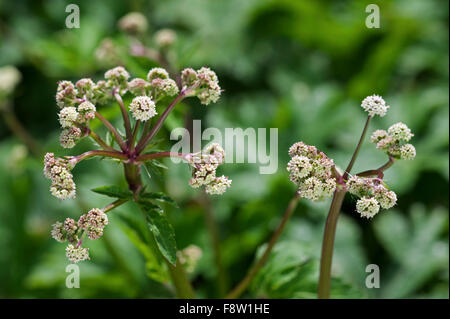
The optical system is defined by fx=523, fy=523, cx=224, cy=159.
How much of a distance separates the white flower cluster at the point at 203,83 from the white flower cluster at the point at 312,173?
369 mm

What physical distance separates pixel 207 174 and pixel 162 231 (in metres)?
0.24

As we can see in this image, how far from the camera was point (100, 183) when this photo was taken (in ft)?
11.5

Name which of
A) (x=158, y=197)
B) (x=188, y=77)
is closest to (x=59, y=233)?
(x=158, y=197)

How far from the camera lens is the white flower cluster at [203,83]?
5.68ft

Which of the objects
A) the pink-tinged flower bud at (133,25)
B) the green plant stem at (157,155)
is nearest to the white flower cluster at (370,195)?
the green plant stem at (157,155)

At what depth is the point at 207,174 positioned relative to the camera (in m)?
1.56

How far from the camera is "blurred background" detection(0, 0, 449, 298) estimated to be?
2.92m

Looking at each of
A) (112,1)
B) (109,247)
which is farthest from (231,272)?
(112,1)

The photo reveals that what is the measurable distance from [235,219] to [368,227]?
36.9 inches

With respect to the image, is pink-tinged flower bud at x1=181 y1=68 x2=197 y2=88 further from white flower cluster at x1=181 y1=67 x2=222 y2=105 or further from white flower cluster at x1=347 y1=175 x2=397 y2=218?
white flower cluster at x1=347 y1=175 x2=397 y2=218

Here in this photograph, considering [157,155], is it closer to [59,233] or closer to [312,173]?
[59,233]

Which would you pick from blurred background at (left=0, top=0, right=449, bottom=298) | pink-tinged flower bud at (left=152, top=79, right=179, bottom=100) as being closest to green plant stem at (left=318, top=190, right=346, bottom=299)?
blurred background at (left=0, top=0, right=449, bottom=298)

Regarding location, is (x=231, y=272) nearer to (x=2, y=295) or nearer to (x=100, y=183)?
(x=100, y=183)

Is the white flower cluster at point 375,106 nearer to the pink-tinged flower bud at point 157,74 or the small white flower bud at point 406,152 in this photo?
the small white flower bud at point 406,152
